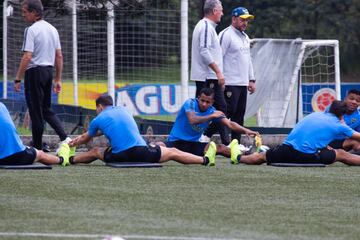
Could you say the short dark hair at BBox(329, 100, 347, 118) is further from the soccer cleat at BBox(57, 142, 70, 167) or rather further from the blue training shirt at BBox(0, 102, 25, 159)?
the blue training shirt at BBox(0, 102, 25, 159)

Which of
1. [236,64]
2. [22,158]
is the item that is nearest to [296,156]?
[236,64]

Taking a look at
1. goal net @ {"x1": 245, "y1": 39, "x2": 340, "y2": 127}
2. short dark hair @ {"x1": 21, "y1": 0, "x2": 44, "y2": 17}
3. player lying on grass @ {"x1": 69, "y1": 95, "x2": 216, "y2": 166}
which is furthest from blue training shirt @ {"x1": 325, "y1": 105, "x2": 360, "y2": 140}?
goal net @ {"x1": 245, "y1": 39, "x2": 340, "y2": 127}

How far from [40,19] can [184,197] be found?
5.06 m

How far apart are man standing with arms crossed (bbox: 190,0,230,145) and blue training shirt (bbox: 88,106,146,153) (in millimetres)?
1910

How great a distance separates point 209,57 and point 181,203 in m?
5.20

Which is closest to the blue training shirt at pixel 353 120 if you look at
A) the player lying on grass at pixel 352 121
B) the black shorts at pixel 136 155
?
the player lying on grass at pixel 352 121

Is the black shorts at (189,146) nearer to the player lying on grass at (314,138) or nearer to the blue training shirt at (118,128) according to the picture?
the player lying on grass at (314,138)

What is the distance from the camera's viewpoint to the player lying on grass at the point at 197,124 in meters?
15.0

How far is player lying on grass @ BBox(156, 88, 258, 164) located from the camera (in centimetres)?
1499

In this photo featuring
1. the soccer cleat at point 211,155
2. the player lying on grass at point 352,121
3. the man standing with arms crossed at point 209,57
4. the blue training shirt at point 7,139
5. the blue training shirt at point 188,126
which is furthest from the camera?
the player lying on grass at point 352,121

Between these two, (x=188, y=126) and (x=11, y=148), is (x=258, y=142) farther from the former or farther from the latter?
(x=11, y=148)

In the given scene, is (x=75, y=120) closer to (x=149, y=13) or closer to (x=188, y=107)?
(x=149, y=13)

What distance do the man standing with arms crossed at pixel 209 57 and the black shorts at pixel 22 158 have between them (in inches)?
114

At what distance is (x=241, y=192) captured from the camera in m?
11.8
